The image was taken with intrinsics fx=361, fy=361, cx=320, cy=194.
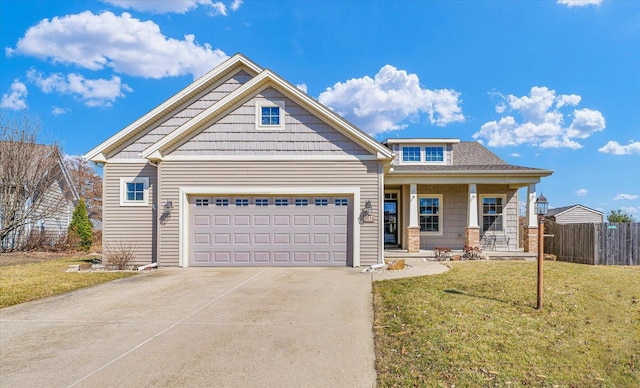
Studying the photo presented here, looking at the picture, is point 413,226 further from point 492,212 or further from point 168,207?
point 168,207

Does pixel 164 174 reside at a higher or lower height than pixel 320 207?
higher

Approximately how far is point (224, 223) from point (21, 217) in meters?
12.6

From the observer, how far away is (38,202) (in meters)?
18.1

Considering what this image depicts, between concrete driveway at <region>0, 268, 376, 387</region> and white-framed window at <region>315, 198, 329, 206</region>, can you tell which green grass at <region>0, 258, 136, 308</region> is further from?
white-framed window at <region>315, 198, 329, 206</region>

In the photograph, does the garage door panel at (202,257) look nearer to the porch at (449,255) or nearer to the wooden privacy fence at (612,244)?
the porch at (449,255)

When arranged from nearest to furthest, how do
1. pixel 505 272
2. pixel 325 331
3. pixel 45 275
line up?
pixel 325 331
pixel 505 272
pixel 45 275

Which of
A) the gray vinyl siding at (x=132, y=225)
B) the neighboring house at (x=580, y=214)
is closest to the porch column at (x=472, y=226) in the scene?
the gray vinyl siding at (x=132, y=225)

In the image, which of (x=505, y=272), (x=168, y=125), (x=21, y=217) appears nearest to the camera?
(x=505, y=272)

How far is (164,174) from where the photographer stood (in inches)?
449

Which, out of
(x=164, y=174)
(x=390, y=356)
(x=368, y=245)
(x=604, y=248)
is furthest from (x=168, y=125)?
(x=604, y=248)

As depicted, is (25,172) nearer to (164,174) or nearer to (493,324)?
(164,174)

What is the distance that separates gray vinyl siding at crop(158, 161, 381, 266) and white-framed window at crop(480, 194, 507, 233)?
7.81m

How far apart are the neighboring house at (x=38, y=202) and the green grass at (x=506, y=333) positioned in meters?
18.4

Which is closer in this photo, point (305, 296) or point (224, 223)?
point (305, 296)
